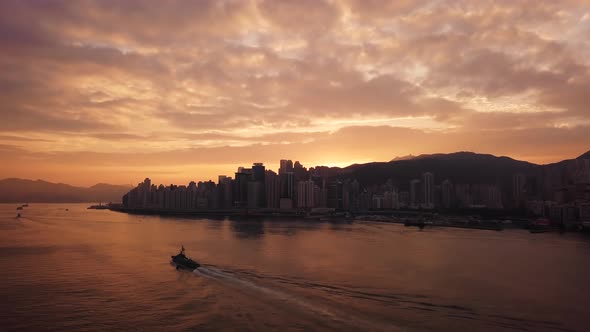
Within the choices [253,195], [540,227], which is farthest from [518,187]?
[253,195]

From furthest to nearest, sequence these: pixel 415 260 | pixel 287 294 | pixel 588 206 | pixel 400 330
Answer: pixel 588 206
pixel 415 260
pixel 287 294
pixel 400 330

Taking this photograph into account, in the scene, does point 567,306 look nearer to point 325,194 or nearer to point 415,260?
point 415,260

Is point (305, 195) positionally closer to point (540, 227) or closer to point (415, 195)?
point (415, 195)

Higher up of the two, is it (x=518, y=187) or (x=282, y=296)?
(x=518, y=187)

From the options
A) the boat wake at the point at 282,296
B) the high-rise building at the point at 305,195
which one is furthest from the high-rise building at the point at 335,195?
the boat wake at the point at 282,296

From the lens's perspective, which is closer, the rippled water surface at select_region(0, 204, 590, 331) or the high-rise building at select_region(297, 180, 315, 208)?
the rippled water surface at select_region(0, 204, 590, 331)

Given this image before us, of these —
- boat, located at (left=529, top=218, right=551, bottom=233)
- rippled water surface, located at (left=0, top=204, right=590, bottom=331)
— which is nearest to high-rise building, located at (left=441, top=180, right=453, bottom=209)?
boat, located at (left=529, top=218, right=551, bottom=233)

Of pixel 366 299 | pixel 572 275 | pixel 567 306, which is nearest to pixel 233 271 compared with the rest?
pixel 366 299

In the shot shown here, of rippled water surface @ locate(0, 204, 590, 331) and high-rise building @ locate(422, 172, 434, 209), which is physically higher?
high-rise building @ locate(422, 172, 434, 209)

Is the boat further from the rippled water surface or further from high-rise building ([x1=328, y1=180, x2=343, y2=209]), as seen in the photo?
high-rise building ([x1=328, y1=180, x2=343, y2=209])

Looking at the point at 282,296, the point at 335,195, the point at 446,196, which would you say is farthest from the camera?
the point at 335,195

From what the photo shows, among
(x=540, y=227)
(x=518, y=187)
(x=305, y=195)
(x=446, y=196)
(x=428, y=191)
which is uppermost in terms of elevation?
(x=518, y=187)
